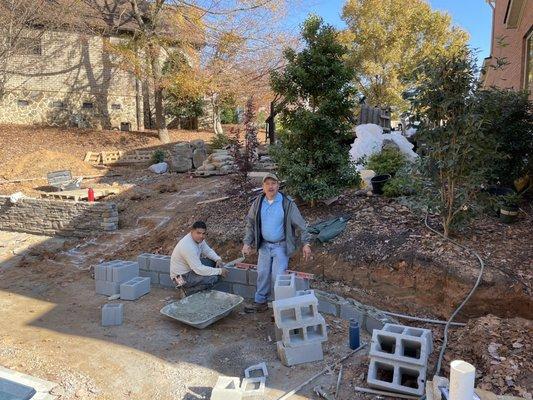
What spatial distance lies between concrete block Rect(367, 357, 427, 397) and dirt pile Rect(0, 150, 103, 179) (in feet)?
45.0

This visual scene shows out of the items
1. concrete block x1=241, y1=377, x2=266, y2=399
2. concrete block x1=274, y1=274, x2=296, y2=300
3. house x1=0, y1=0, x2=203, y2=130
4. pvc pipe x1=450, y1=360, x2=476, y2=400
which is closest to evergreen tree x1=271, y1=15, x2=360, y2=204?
concrete block x1=274, y1=274, x2=296, y2=300

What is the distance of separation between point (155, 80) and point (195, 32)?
104 inches

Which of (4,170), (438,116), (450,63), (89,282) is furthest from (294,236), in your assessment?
(4,170)

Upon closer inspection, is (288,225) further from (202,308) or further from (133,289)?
(133,289)

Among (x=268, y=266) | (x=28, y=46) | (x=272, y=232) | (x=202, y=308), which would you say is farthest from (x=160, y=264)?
→ (x=28, y=46)

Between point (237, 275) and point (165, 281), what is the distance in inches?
51.6

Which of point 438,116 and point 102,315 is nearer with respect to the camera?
point 102,315

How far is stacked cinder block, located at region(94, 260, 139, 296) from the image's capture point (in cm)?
689

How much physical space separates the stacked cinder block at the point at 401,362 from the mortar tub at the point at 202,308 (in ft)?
6.75

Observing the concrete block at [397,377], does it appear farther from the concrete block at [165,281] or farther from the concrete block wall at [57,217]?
the concrete block wall at [57,217]

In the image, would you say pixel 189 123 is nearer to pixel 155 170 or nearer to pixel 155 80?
pixel 155 80

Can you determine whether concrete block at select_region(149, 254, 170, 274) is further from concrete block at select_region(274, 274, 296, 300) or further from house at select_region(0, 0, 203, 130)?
house at select_region(0, 0, 203, 130)

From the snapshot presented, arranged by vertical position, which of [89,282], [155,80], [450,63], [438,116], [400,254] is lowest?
[89,282]

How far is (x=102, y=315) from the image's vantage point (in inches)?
227
